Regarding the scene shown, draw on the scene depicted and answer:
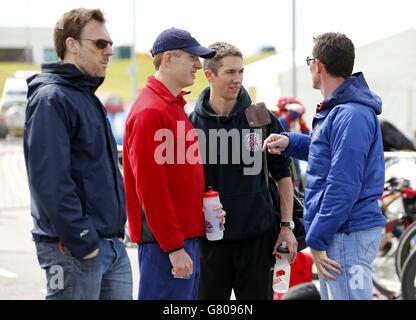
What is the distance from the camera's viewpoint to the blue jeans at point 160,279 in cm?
315

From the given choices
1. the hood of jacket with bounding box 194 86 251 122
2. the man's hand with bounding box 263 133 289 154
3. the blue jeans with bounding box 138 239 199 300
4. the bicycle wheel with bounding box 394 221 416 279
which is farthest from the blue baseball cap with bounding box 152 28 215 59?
the bicycle wheel with bounding box 394 221 416 279

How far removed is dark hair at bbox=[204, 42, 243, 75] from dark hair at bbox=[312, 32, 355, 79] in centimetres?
72

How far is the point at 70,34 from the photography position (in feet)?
9.81

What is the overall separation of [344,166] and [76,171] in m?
1.31

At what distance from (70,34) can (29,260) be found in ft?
16.2

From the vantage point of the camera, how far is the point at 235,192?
369cm

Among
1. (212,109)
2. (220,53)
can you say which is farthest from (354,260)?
(220,53)

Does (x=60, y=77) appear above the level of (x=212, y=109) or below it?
above

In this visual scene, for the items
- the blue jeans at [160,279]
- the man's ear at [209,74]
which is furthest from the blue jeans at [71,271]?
the man's ear at [209,74]

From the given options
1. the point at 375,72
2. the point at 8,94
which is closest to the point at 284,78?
the point at 375,72

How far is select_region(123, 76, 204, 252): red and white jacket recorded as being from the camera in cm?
302

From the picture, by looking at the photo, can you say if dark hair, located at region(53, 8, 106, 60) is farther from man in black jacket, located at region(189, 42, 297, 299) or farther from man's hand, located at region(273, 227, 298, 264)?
man's hand, located at region(273, 227, 298, 264)

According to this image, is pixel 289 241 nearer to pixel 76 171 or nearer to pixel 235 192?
pixel 235 192

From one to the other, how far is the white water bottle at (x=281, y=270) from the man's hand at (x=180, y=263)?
89 centimetres
